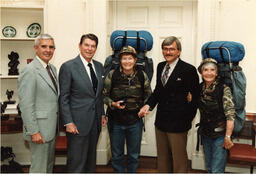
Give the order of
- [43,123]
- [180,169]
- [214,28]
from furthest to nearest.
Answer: [214,28], [180,169], [43,123]

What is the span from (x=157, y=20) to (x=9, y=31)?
2.12m

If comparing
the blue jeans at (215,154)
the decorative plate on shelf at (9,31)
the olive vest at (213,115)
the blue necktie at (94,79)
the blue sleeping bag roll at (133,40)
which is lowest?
the blue jeans at (215,154)

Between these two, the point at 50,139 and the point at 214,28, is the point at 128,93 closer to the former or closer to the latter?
the point at 50,139

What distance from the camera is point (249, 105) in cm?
314

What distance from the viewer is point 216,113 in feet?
6.94

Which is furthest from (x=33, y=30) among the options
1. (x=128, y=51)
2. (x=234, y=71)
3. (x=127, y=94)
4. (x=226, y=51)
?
(x=234, y=71)

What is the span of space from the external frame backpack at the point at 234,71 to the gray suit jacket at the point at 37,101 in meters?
1.57

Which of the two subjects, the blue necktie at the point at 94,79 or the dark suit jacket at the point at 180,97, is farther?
the blue necktie at the point at 94,79

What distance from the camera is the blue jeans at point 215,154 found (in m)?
2.10

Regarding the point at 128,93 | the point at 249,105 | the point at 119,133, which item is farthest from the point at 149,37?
the point at 249,105

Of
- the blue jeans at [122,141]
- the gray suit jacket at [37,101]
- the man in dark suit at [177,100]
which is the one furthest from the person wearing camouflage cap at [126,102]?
the gray suit jacket at [37,101]

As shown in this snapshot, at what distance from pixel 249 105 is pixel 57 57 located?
273cm

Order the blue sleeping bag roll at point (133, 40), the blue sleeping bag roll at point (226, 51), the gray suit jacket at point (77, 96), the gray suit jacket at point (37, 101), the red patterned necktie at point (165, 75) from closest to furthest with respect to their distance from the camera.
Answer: the gray suit jacket at point (37, 101), the blue sleeping bag roll at point (226, 51), the gray suit jacket at point (77, 96), the red patterned necktie at point (165, 75), the blue sleeping bag roll at point (133, 40)

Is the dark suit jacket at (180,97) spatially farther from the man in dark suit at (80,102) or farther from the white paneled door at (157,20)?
the white paneled door at (157,20)
